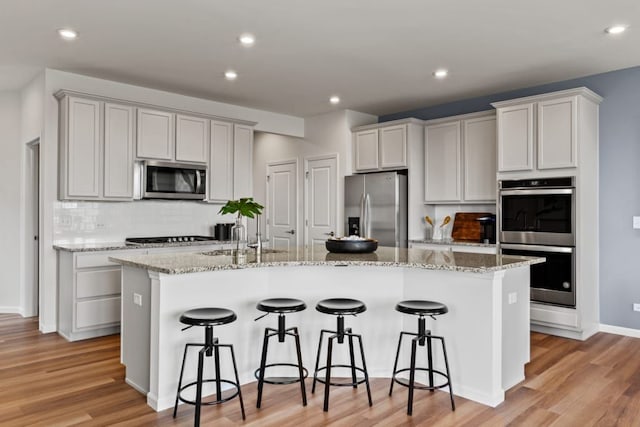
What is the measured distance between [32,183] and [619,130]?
6368 mm

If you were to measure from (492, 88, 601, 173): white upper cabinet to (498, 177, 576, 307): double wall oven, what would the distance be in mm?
185

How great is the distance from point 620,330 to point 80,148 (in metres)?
5.67

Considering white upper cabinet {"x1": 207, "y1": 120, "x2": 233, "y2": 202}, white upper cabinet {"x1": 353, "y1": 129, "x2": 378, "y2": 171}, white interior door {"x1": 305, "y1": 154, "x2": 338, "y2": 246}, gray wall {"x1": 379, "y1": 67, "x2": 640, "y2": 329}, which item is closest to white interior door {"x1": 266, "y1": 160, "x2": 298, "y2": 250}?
white interior door {"x1": 305, "y1": 154, "x2": 338, "y2": 246}

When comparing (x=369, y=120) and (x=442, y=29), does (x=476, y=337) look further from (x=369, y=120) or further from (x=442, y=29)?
(x=369, y=120)

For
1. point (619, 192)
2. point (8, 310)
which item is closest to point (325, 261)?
point (619, 192)

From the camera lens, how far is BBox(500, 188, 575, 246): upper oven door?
14.7 ft

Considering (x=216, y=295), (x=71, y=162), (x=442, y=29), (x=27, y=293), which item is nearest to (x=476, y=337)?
(x=216, y=295)

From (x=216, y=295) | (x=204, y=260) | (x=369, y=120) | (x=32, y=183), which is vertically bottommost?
(x=216, y=295)

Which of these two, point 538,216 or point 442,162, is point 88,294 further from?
point 538,216

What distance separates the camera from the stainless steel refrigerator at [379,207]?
19.0 feet

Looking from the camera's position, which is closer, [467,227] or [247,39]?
[247,39]

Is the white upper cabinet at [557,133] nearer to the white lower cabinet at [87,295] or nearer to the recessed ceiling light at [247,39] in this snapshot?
the recessed ceiling light at [247,39]

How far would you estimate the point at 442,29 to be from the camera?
11.9 feet

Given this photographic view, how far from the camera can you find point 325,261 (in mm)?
3105
